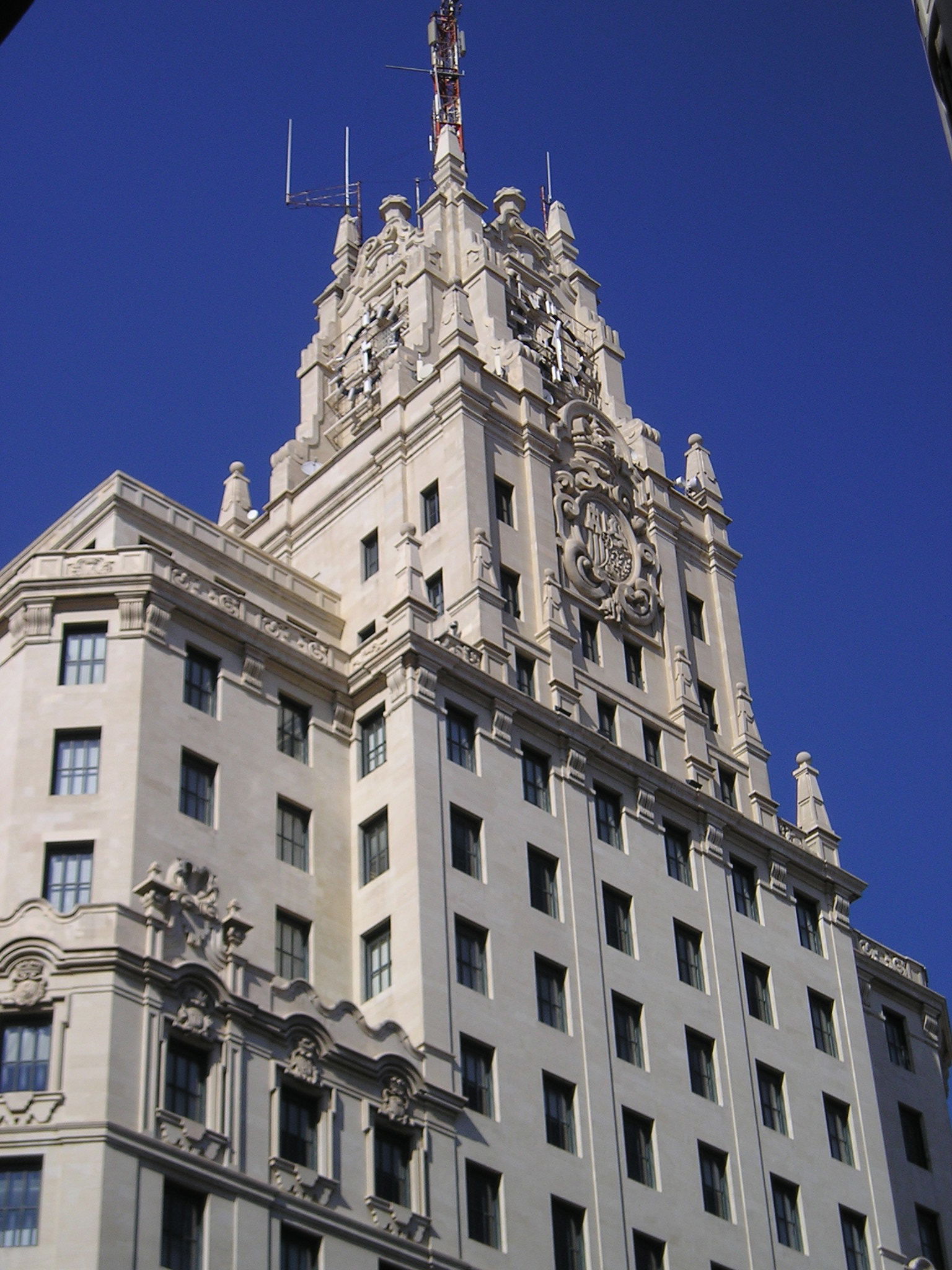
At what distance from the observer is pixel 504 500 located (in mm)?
69562

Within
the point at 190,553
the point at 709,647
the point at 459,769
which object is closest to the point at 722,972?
the point at 459,769

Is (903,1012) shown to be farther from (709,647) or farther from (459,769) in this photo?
(459,769)

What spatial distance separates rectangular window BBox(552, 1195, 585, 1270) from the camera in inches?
2036

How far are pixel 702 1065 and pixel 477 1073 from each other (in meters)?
10.1

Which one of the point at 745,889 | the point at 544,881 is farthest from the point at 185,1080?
the point at 745,889

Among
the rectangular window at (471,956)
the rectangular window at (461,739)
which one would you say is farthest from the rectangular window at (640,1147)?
the rectangular window at (461,739)

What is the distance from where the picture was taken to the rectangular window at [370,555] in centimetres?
6869

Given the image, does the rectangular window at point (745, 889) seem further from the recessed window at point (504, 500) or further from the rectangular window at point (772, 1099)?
the recessed window at point (504, 500)

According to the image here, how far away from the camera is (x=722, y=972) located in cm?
6278

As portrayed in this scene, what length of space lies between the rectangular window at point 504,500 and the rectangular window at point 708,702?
10.2 metres

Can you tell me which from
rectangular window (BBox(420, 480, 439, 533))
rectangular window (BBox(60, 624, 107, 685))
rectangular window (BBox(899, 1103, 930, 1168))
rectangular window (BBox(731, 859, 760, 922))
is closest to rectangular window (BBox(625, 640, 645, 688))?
rectangular window (BBox(731, 859, 760, 922))

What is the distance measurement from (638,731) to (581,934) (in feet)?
35.7

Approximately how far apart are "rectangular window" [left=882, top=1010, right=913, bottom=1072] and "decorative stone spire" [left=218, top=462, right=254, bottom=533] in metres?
31.3

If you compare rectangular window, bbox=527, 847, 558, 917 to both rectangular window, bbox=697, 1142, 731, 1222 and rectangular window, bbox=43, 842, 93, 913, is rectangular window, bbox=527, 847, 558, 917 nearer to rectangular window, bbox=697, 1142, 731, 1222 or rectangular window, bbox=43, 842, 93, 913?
rectangular window, bbox=697, 1142, 731, 1222
